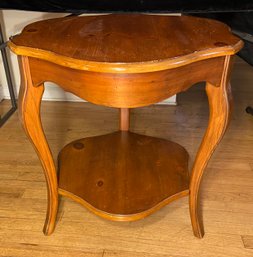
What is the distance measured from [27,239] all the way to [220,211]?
0.62 m

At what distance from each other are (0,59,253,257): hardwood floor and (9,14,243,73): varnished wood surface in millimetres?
557

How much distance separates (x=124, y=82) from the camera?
1.90 ft

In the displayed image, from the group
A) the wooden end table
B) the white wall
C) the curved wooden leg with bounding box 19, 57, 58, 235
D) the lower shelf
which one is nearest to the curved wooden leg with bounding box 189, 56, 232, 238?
the wooden end table

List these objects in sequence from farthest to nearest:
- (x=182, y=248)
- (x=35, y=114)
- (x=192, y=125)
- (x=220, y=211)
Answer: (x=192, y=125) < (x=220, y=211) < (x=182, y=248) < (x=35, y=114)

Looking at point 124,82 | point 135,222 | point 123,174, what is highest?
point 124,82

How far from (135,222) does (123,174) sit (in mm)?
160

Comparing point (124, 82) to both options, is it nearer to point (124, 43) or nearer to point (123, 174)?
point (124, 43)

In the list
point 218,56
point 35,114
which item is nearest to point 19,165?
point 35,114

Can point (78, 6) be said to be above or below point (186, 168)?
above

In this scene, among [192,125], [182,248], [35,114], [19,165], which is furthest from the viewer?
[192,125]

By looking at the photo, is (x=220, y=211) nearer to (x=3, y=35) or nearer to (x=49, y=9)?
(x=49, y=9)

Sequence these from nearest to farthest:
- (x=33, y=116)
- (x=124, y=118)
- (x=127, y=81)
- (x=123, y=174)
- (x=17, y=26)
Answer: (x=127, y=81), (x=33, y=116), (x=123, y=174), (x=124, y=118), (x=17, y=26)

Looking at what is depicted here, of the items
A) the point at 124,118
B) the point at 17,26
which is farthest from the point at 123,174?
the point at 17,26

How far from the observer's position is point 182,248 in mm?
874
